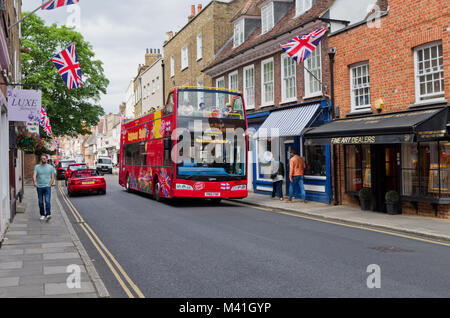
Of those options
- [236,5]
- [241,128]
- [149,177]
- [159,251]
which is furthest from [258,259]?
[236,5]

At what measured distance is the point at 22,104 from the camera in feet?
38.7

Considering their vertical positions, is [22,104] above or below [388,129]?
above

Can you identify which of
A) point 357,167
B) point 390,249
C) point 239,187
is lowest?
point 390,249

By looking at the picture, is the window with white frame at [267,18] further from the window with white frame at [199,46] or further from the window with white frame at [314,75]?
the window with white frame at [199,46]

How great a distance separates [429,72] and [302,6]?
9104mm

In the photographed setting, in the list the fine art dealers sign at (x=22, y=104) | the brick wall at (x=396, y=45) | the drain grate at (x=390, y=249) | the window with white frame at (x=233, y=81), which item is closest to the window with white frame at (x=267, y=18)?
the window with white frame at (x=233, y=81)

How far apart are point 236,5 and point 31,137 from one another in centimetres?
1768

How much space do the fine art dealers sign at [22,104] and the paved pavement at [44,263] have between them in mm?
2883

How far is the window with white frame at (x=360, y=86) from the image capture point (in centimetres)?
1541

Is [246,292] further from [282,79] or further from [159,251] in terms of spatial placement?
[282,79]

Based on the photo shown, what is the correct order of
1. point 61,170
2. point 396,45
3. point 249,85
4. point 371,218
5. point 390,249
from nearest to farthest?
point 390,249 → point 371,218 → point 396,45 → point 249,85 → point 61,170

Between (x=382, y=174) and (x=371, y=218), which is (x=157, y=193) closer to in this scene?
(x=382, y=174)

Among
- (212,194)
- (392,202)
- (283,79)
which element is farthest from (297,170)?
(283,79)

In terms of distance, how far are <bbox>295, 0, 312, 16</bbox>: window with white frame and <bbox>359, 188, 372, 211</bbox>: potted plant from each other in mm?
9512
